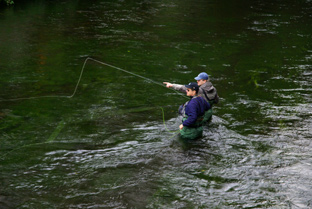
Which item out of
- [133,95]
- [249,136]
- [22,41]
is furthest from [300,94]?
[22,41]

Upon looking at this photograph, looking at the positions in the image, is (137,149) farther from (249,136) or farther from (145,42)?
(145,42)

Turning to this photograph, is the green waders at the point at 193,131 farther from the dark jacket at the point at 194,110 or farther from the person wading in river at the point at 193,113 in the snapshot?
the dark jacket at the point at 194,110

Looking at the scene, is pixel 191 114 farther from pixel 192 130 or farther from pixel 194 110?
pixel 192 130

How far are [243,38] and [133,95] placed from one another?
30.1 feet

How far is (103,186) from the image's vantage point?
→ 6520 mm

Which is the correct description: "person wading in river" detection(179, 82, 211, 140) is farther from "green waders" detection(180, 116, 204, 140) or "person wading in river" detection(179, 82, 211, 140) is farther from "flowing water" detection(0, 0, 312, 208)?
"flowing water" detection(0, 0, 312, 208)

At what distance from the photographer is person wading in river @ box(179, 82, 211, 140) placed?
7.53m

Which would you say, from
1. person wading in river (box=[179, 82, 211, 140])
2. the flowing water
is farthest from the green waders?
the flowing water

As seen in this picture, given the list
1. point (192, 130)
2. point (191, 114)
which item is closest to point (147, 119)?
point (192, 130)

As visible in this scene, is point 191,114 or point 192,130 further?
point 192,130

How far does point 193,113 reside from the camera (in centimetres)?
750

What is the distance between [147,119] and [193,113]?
2.10 meters

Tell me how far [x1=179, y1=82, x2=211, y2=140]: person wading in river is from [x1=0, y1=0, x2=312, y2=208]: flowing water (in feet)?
1.04

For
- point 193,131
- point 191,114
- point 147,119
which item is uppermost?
point 191,114
